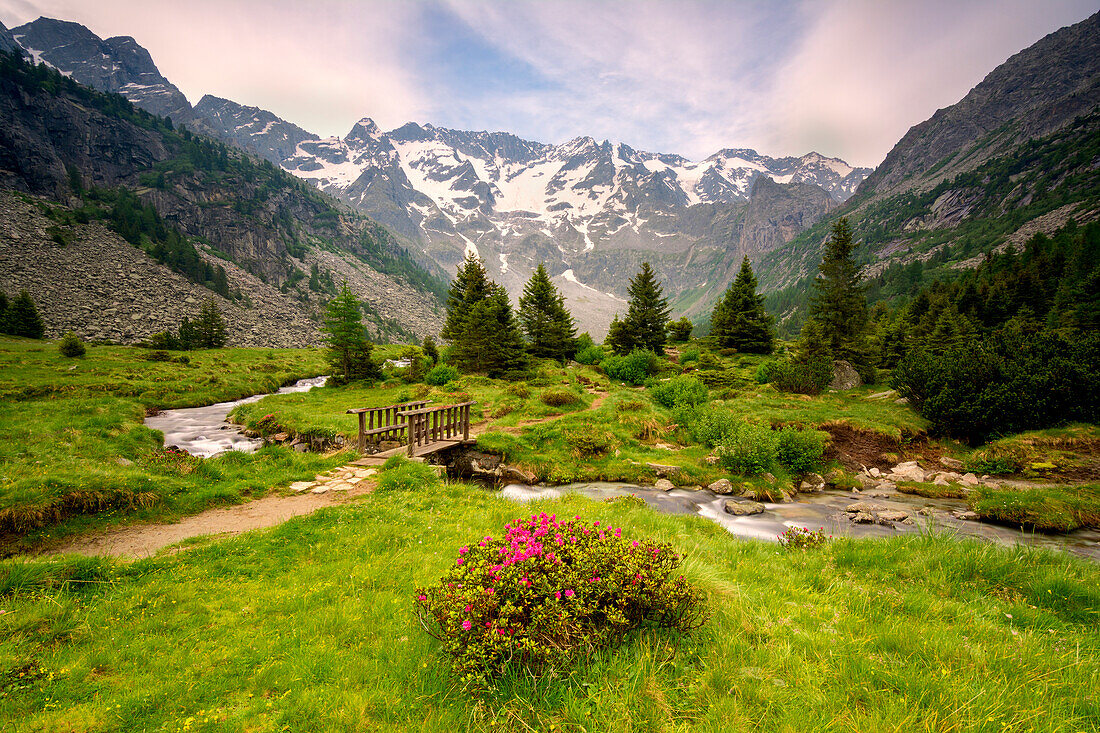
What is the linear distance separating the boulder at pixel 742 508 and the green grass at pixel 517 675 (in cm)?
638

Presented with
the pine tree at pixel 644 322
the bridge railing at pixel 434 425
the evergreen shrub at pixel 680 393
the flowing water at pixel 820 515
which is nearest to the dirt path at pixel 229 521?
the bridge railing at pixel 434 425

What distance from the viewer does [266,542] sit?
7.06 meters

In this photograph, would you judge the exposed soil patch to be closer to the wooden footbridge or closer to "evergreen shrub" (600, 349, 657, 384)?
the wooden footbridge

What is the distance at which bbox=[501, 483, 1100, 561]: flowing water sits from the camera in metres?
10.2

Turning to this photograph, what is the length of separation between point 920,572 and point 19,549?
16.3m

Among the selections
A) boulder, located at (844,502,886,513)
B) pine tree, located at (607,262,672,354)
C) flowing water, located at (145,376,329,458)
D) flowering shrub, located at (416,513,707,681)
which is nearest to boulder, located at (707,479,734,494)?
boulder, located at (844,502,886,513)

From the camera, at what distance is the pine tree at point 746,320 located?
37906 mm

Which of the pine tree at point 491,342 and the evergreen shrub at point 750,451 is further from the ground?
the pine tree at point 491,342

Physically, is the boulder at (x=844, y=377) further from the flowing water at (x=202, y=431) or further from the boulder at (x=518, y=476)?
the flowing water at (x=202, y=431)

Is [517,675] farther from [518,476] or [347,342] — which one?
[347,342]

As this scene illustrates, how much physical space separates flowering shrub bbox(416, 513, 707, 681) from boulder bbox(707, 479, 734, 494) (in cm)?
1142

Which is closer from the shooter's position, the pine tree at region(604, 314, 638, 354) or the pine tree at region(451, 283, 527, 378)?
the pine tree at region(451, 283, 527, 378)

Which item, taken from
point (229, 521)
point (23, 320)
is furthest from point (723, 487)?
point (23, 320)

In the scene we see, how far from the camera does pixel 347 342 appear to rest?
33.3 metres
